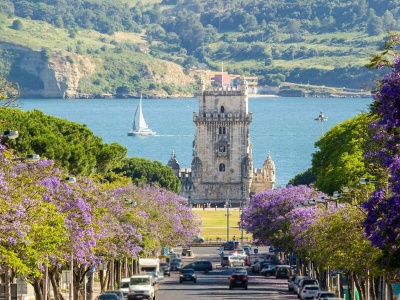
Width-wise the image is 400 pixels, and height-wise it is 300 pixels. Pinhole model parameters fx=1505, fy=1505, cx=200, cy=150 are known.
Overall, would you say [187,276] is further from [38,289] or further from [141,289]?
[38,289]

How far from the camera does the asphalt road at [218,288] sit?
83750 mm

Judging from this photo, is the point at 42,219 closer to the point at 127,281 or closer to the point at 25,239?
the point at 25,239

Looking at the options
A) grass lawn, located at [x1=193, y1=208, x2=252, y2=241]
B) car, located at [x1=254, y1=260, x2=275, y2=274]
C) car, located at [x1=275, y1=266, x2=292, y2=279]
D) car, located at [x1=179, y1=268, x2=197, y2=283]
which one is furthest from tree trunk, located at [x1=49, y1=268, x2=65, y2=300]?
grass lawn, located at [x1=193, y1=208, x2=252, y2=241]

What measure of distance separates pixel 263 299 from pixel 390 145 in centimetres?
4089

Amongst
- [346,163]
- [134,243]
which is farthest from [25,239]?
[346,163]

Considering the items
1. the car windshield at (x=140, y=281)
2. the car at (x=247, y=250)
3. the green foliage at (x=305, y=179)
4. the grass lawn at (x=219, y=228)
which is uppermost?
the green foliage at (x=305, y=179)

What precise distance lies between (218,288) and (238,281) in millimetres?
1778

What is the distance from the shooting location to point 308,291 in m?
76.9

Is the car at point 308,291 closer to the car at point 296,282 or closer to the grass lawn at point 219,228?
the car at point 296,282

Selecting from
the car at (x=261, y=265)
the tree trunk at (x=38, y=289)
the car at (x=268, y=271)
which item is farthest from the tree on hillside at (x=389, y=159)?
the car at (x=261, y=265)

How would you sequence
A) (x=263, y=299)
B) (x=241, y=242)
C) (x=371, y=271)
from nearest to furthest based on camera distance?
(x=371, y=271) → (x=263, y=299) → (x=241, y=242)

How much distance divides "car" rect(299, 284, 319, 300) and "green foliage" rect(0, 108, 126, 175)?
52.6ft

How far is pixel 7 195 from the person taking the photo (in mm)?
49531

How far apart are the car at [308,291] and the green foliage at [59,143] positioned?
52.6 ft
